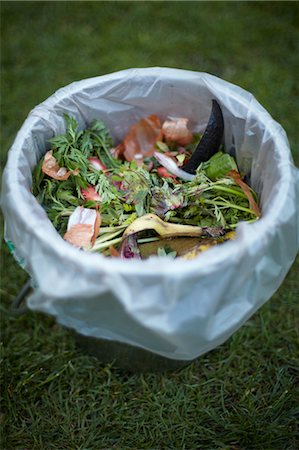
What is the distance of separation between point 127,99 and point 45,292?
47cm

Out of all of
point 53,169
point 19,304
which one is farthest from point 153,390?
point 53,169

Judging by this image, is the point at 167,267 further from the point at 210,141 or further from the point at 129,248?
the point at 210,141

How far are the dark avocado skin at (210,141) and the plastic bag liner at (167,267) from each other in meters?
0.02

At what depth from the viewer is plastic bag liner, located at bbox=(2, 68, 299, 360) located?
0.76m

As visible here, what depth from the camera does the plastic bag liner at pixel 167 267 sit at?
757 mm

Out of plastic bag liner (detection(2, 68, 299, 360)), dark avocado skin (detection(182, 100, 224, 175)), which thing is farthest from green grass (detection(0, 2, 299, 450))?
dark avocado skin (detection(182, 100, 224, 175))

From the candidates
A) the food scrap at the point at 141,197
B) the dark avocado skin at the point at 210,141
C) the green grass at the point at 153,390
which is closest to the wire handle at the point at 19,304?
the green grass at the point at 153,390

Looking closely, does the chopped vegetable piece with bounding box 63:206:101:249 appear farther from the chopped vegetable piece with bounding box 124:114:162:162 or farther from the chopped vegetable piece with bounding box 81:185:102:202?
the chopped vegetable piece with bounding box 124:114:162:162

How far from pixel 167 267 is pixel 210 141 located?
0.38 m

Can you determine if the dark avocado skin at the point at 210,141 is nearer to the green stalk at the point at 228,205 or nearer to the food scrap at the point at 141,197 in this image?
the food scrap at the point at 141,197

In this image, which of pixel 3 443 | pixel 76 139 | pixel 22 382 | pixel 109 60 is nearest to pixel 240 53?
pixel 109 60

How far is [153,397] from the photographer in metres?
1.14

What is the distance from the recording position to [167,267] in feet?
2.44

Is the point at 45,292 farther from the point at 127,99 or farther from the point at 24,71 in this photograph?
the point at 24,71
